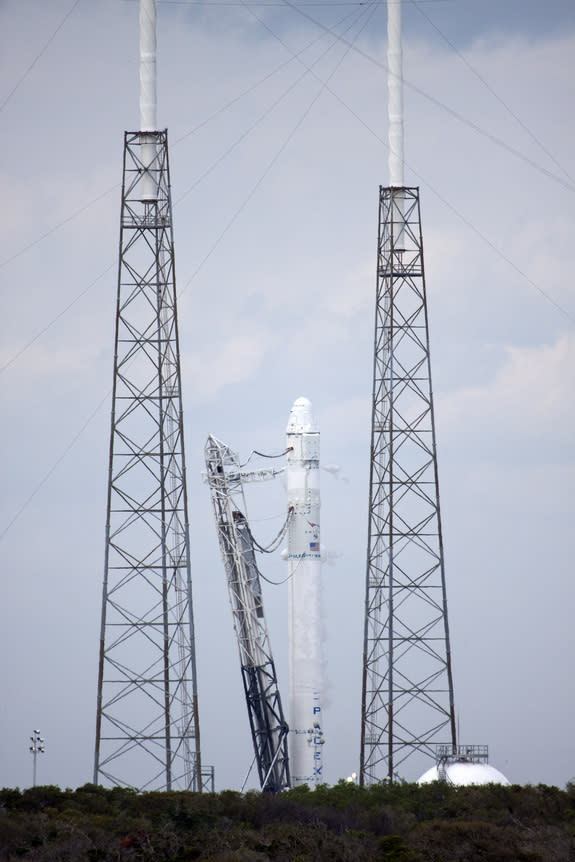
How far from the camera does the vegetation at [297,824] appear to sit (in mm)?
47156

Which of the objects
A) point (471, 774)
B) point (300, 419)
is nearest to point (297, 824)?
point (471, 774)

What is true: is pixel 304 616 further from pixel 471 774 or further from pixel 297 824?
pixel 297 824

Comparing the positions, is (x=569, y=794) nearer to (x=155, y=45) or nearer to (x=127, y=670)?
(x=127, y=670)

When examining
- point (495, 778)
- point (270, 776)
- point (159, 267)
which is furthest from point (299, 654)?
point (159, 267)

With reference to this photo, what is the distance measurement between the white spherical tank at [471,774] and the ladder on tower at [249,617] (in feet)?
19.9

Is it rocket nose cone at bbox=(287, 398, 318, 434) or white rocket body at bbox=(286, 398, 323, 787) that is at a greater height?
rocket nose cone at bbox=(287, 398, 318, 434)

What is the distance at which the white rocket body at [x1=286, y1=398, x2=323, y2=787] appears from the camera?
6431 cm

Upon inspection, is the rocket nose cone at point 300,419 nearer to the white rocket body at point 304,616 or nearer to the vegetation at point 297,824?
the white rocket body at point 304,616

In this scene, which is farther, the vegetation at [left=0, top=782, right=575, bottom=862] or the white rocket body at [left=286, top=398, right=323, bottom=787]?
the white rocket body at [left=286, top=398, right=323, bottom=787]

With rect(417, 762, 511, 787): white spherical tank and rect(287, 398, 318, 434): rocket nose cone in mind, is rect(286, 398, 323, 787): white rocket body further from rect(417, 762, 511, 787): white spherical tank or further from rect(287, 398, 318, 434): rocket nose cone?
rect(417, 762, 511, 787): white spherical tank

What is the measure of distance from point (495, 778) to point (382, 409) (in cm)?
1503

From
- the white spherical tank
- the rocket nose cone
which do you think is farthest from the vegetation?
the rocket nose cone

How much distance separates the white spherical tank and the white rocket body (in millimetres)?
4769

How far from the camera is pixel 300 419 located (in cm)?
6638
